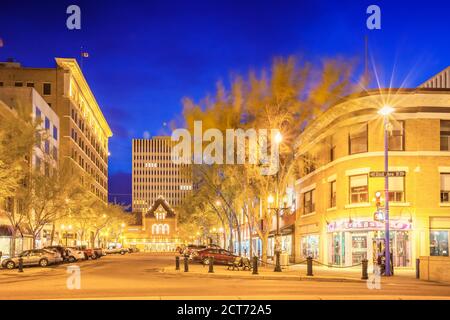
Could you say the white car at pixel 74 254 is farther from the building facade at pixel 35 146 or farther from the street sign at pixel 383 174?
the street sign at pixel 383 174

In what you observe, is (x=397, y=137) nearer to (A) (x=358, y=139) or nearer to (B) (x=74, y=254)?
(A) (x=358, y=139)

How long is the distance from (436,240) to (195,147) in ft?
57.7

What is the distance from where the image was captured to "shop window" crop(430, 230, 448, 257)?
3781 centimetres

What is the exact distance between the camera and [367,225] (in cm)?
3894

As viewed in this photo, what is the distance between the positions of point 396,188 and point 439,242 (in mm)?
4261

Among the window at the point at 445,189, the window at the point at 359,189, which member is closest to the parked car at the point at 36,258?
the window at the point at 359,189

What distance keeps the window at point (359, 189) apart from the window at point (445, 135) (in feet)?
17.3

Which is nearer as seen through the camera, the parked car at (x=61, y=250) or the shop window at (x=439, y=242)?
the shop window at (x=439, y=242)

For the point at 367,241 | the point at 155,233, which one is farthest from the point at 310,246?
the point at 155,233

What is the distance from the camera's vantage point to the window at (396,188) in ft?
127

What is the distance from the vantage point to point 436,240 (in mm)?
37906

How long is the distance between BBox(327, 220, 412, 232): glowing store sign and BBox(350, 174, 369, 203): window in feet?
4.94
